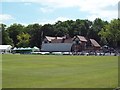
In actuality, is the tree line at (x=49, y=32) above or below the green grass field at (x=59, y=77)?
above

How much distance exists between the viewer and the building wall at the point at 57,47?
134m

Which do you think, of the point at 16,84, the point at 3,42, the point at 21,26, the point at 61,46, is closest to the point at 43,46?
the point at 61,46

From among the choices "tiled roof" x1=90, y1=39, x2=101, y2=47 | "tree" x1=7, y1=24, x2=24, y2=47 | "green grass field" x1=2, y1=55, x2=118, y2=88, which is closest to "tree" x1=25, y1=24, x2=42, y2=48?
"tree" x1=7, y1=24, x2=24, y2=47

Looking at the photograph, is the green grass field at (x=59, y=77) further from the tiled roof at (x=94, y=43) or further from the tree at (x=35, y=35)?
the tree at (x=35, y=35)

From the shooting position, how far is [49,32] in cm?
15088

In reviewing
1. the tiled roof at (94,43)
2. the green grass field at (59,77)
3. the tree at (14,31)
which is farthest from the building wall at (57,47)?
the green grass field at (59,77)

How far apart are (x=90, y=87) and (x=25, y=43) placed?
131m

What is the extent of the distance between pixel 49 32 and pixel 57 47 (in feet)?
54.5

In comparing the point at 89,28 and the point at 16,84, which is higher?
the point at 89,28

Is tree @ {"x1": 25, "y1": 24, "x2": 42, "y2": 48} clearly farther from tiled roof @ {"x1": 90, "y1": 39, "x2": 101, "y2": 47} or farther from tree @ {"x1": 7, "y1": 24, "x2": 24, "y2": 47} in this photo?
tiled roof @ {"x1": 90, "y1": 39, "x2": 101, "y2": 47}

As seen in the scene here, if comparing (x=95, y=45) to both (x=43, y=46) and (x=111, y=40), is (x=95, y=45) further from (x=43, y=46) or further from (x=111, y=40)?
(x=43, y=46)

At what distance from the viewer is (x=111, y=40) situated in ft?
440

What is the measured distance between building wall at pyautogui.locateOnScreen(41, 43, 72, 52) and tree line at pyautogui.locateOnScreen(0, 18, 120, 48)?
7659 millimetres

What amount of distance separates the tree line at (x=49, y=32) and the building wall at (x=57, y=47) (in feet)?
25.1
